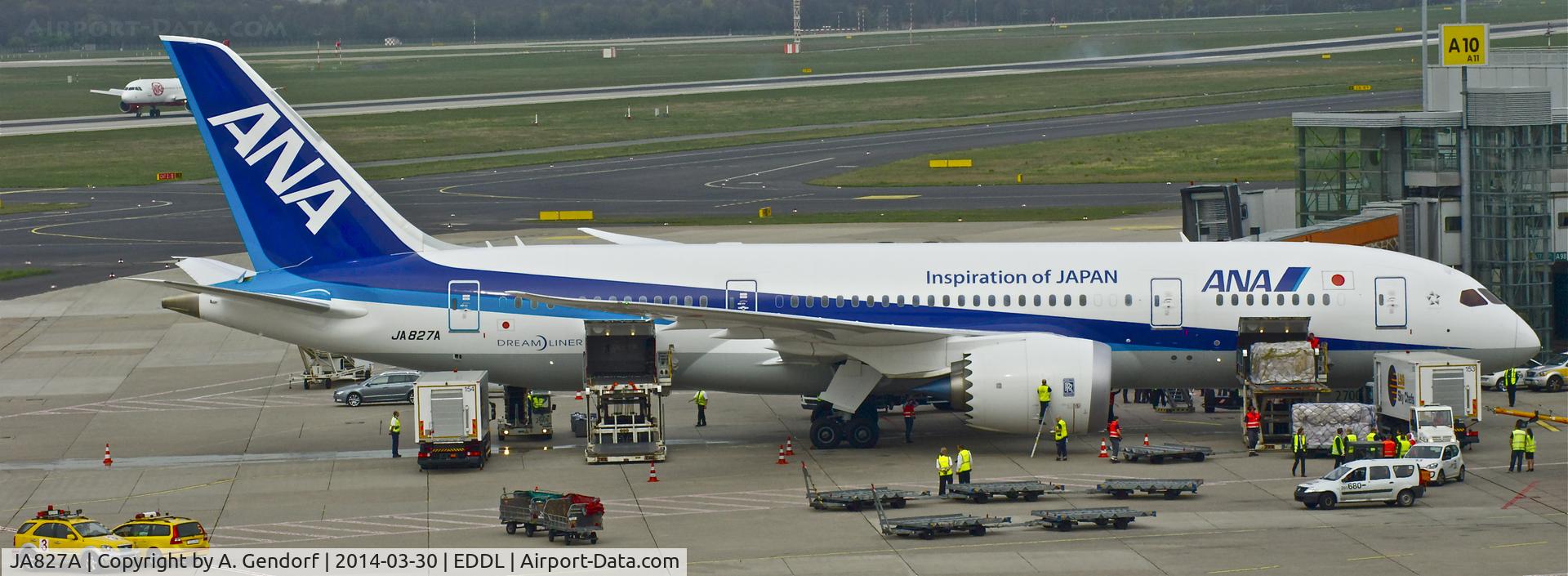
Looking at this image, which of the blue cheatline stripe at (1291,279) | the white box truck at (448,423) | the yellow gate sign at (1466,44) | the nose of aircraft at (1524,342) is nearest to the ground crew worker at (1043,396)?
the blue cheatline stripe at (1291,279)

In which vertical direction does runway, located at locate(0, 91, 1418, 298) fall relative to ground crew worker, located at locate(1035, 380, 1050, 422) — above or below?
above

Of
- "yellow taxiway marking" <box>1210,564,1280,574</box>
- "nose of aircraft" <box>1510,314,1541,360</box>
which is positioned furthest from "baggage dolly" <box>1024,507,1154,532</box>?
"nose of aircraft" <box>1510,314,1541,360</box>

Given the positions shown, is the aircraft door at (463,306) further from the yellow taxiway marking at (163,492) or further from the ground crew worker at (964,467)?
the ground crew worker at (964,467)

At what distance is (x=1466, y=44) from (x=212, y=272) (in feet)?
133

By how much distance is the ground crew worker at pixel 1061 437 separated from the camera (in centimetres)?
4250

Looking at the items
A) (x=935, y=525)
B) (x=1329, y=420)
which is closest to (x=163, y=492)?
(x=935, y=525)

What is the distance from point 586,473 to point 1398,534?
19527 mm

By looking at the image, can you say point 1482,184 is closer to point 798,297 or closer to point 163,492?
point 798,297

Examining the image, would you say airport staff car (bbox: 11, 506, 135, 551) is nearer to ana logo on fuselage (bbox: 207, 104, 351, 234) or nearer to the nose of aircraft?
ana logo on fuselage (bbox: 207, 104, 351, 234)

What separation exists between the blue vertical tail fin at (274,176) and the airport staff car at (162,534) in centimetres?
1427

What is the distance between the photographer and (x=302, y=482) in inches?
1655

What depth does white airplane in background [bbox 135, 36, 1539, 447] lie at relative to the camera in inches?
1773

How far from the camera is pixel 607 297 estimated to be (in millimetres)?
45688

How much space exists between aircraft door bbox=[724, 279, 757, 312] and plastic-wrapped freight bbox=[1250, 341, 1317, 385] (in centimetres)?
1342
